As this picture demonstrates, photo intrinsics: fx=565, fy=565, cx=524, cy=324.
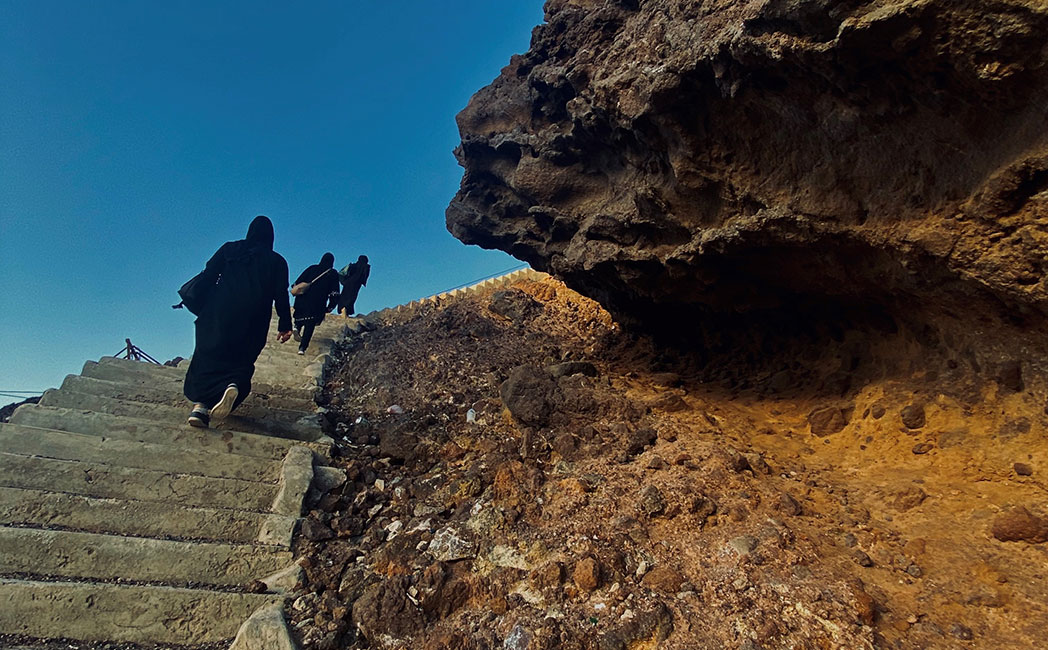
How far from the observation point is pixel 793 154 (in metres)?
3.60

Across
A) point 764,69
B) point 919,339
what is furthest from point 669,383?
point 764,69

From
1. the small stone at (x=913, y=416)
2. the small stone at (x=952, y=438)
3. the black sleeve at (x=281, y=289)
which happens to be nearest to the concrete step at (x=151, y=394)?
the black sleeve at (x=281, y=289)

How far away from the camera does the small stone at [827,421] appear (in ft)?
13.6

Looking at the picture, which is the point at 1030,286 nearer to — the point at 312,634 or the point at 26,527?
the point at 312,634

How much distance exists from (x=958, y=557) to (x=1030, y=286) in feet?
4.41

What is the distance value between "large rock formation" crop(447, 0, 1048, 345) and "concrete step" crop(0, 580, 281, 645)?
3761mm

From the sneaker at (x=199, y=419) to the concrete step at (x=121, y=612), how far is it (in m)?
1.88

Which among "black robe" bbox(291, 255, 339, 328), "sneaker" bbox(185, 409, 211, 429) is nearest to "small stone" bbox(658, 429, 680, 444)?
"sneaker" bbox(185, 409, 211, 429)

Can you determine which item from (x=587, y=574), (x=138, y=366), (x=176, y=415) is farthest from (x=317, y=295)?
(x=587, y=574)

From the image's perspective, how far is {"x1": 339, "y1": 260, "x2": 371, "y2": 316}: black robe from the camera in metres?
11.2

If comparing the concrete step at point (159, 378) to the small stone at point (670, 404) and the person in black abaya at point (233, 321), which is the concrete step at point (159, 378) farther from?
the small stone at point (670, 404)

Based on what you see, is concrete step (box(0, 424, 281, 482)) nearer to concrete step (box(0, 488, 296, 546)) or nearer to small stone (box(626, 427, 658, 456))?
concrete step (box(0, 488, 296, 546))

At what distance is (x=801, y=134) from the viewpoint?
11.5ft

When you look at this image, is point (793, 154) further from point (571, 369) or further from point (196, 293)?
point (196, 293)
